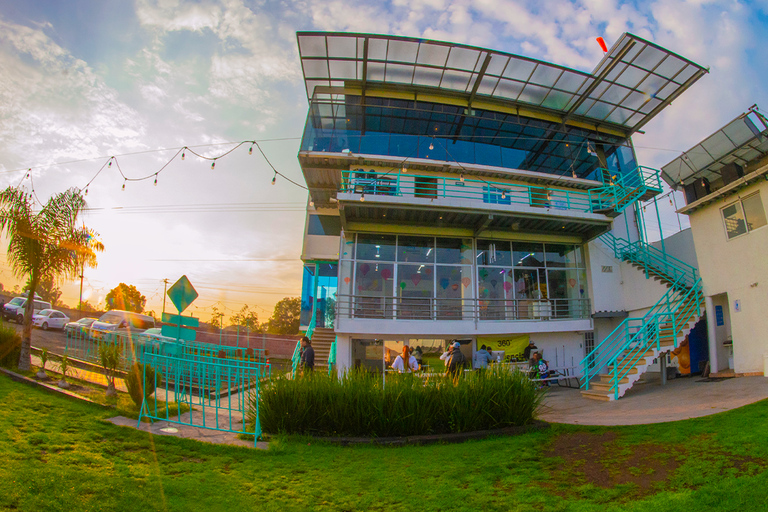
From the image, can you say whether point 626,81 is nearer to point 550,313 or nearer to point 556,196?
point 556,196

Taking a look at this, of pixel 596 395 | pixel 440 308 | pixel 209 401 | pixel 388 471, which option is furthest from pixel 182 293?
pixel 596 395

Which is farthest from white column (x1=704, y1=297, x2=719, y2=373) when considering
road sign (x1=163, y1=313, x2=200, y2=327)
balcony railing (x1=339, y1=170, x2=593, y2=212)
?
road sign (x1=163, y1=313, x2=200, y2=327)

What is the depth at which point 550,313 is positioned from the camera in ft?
59.6

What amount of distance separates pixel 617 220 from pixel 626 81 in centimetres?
647

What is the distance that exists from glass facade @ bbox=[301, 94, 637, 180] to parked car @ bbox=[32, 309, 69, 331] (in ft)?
61.0

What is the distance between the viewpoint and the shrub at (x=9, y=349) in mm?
10859

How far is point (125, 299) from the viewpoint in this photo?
58.9m

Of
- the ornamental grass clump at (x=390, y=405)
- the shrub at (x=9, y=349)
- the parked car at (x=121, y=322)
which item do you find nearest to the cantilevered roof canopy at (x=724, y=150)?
the ornamental grass clump at (x=390, y=405)

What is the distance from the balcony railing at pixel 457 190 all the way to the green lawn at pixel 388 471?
37.7ft

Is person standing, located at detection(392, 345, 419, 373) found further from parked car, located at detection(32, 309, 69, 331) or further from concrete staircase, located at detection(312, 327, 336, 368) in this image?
parked car, located at detection(32, 309, 69, 331)

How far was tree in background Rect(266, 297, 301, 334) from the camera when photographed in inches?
2423

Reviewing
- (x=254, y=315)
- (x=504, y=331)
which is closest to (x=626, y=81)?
(x=504, y=331)

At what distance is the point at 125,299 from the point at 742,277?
220 ft

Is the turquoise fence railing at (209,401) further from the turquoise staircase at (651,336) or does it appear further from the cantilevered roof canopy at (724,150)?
the cantilevered roof canopy at (724,150)
